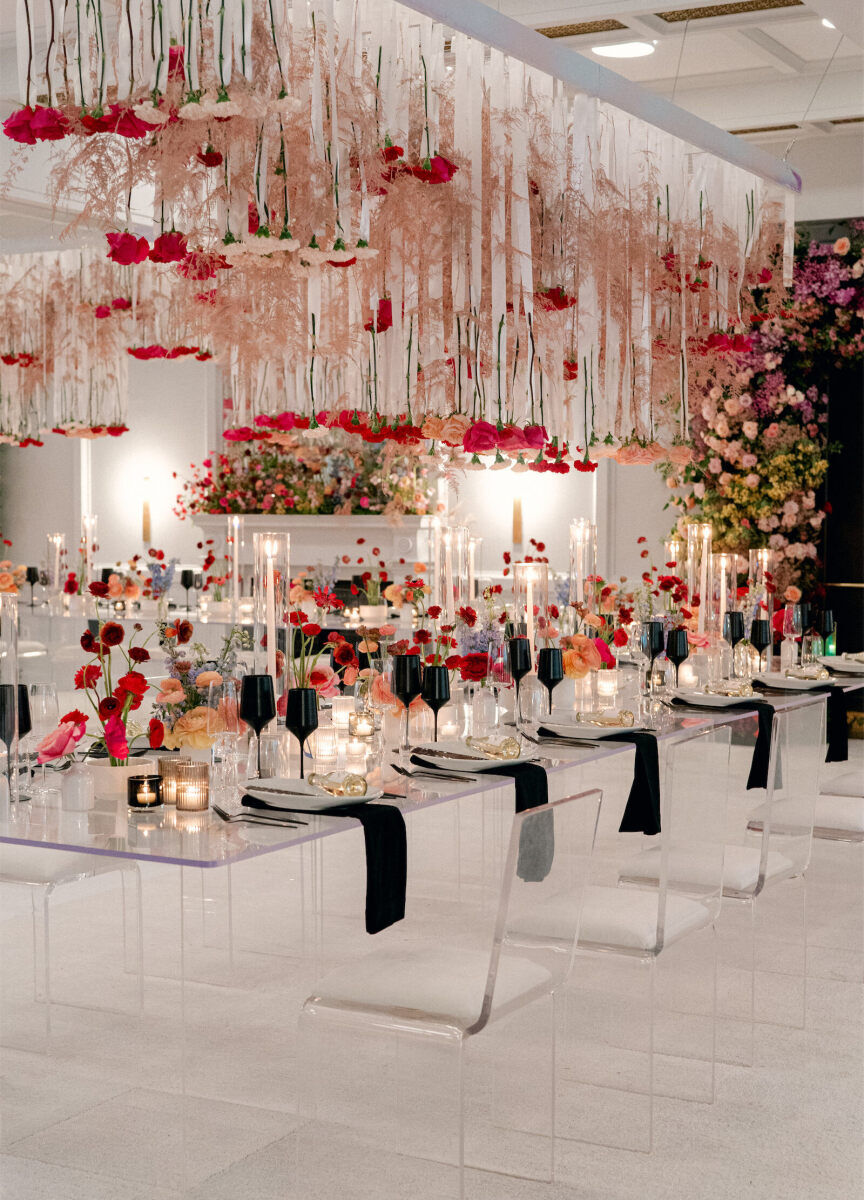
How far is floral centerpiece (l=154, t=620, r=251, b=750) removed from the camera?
130 inches

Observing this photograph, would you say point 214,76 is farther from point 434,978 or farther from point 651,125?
point 651,125

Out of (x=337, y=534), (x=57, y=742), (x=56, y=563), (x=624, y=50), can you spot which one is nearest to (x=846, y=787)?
(x=57, y=742)

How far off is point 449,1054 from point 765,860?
0.93 metres

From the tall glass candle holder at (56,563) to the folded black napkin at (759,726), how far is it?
170 inches

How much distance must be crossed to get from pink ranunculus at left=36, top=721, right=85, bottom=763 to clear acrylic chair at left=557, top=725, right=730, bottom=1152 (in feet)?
3.89

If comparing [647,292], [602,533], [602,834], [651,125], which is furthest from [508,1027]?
[602,533]

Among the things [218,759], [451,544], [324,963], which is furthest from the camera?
[451,544]

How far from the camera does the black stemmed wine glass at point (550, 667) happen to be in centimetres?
409

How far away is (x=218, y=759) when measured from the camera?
297 centimetres

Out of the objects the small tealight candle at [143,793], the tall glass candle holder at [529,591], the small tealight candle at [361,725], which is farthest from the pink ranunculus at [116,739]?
the tall glass candle holder at [529,591]

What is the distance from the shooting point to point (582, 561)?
6.13 m

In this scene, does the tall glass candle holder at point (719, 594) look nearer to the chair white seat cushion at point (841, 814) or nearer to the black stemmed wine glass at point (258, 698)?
the chair white seat cushion at point (841, 814)

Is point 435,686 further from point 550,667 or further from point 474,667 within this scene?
point 550,667

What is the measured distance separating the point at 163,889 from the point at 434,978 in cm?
253
